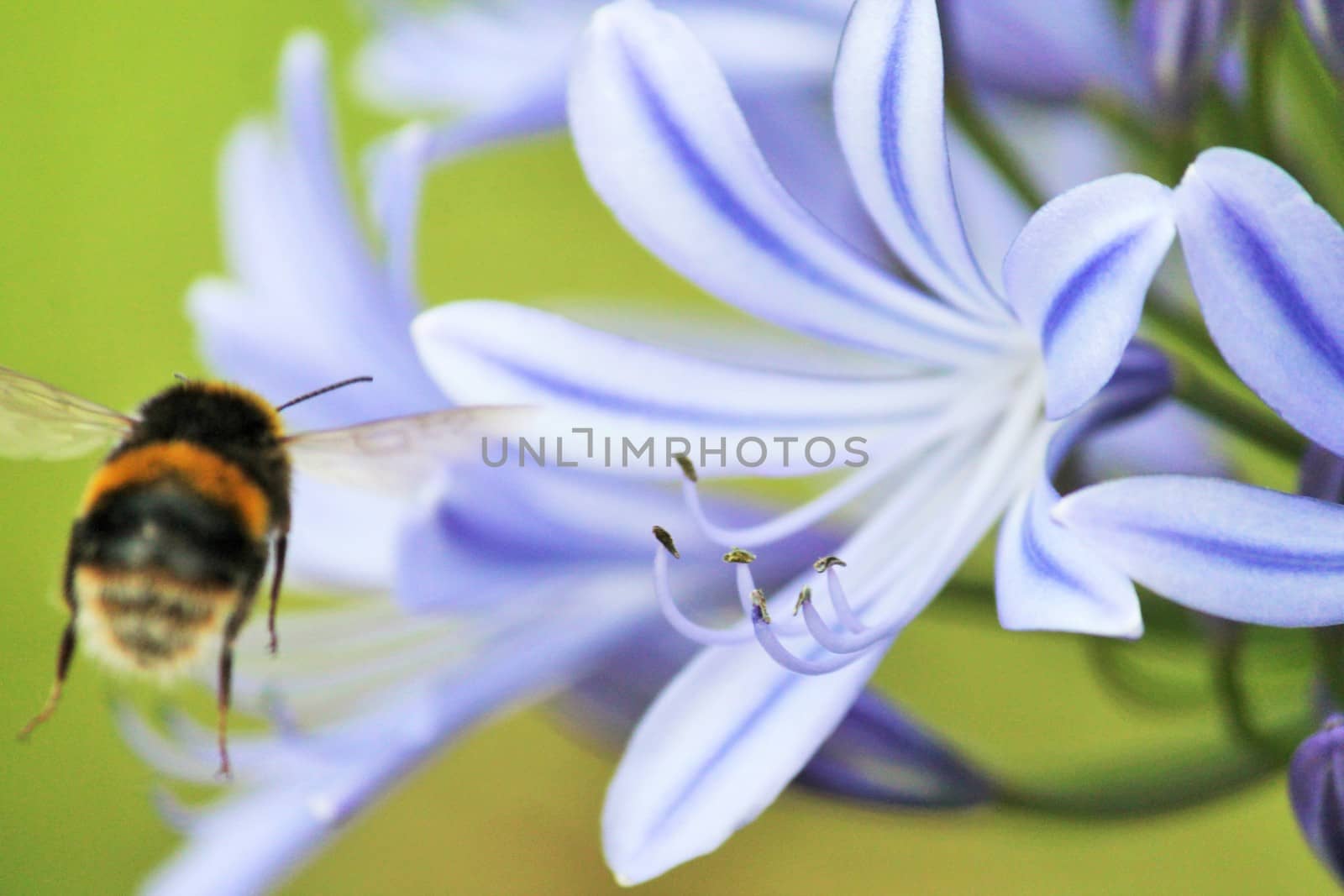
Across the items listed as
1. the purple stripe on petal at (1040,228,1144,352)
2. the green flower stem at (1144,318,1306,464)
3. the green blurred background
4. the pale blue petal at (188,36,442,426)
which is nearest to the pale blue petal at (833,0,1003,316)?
the purple stripe on petal at (1040,228,1144,352)

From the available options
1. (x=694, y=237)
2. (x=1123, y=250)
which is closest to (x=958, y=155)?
(x=694, y=237)

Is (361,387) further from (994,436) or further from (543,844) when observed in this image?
(543,844)

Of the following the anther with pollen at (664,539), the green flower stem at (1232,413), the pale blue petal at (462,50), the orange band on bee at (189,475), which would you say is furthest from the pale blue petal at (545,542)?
the pale blue petal at (462,50)

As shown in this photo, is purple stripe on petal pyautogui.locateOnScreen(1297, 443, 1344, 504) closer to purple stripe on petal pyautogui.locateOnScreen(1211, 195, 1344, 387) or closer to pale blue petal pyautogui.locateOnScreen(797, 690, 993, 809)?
purple stripe on petal pyautogui.locateOnScreen(1211, 195, 1344, 387)

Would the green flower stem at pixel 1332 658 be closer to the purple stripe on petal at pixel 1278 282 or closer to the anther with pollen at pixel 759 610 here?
the purple stripe on petal at pixel 1278 282

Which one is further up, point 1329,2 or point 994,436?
point 1329,2

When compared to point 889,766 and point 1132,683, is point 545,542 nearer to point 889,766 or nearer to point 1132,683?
point 889,766

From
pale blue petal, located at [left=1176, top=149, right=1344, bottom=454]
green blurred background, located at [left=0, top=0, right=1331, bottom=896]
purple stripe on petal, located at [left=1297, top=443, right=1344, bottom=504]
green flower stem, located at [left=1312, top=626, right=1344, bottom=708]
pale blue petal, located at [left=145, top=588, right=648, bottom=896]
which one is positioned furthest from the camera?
green blurred background, located at [left=0, top=0, right=1331, bottom=896]
